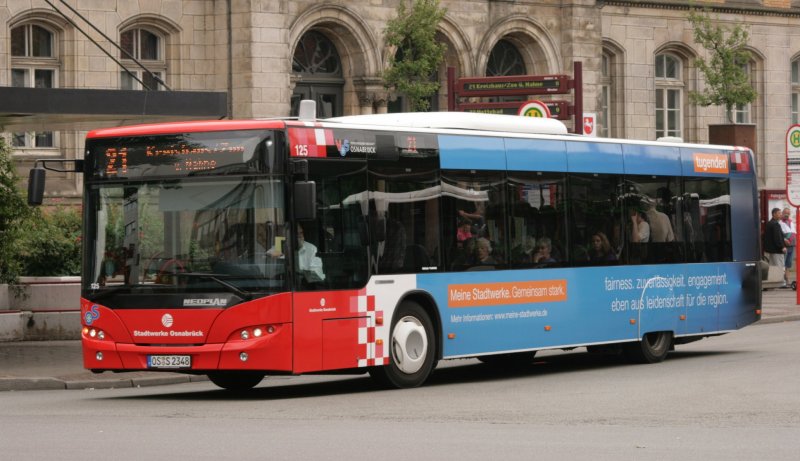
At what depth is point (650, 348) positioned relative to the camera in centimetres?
2081

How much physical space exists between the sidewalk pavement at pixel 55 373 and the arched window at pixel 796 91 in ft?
99.9

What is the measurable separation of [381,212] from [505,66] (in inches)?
962

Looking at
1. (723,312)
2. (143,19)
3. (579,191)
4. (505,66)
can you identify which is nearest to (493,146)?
(579,191)

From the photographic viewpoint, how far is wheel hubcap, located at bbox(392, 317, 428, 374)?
1688cm

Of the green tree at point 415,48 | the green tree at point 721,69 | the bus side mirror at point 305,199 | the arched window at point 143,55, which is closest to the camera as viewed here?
the bus side mirror at point 305,199

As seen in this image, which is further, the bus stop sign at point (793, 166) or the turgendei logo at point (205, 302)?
the bus stop sign at point (793, 166)

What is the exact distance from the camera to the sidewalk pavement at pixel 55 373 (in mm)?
18141

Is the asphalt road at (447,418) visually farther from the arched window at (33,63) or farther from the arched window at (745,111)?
the arched window at (745,111)

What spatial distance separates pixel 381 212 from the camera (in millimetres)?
16766

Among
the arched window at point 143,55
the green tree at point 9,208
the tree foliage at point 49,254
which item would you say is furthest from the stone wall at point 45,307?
the arched window at point 143,55

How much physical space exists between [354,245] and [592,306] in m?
4.09

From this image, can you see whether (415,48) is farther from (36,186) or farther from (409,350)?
(36,186)

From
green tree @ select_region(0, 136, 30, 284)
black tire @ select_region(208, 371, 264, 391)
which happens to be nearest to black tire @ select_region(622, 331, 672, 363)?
black tire @ select_region(208, 371, 264, 391)

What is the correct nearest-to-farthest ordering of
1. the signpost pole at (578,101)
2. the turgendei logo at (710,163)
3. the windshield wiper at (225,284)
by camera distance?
the windshield wiper at (225,284) < the turgendei logo at (710,163) < the signpost pole at (578,101)
